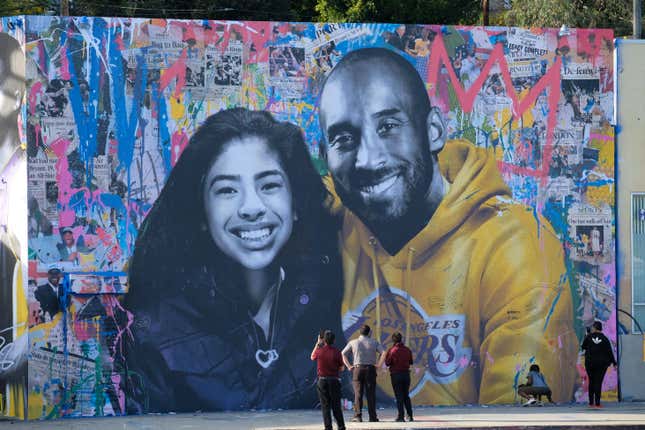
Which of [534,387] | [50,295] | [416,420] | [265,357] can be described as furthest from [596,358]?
[50,295]

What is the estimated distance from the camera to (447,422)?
2059 cm

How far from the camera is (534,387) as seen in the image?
22891 mm

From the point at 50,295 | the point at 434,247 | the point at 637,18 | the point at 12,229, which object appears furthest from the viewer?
the point at 637,18

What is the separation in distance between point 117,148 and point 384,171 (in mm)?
5209

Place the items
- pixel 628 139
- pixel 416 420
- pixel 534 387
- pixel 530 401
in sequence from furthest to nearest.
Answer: pixel 628 139
pixel 530 401
pixel 534 387
pixel 416 420

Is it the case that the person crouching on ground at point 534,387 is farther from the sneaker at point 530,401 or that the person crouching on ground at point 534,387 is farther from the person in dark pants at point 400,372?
the person in dark pants at point 400,372

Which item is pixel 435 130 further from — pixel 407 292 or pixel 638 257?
pixel 638 257

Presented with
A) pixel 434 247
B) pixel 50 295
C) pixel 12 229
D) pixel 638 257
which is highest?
pixel 12 229

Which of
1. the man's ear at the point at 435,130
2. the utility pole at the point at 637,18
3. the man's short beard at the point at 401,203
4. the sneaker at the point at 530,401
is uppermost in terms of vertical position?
the utility pole at the point at 637,18

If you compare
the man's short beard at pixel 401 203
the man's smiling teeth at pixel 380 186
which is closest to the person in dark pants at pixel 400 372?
the man's short beard at pixel 401 203

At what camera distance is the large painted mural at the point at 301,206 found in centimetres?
2191

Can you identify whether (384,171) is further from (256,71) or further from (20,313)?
(20,313)

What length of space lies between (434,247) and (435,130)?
2330mm

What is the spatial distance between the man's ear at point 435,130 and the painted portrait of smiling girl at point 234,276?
7.90 ft
